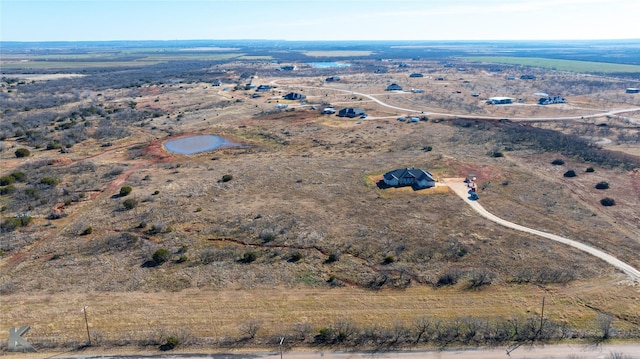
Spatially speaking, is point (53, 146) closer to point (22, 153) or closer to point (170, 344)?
point (22, 153)

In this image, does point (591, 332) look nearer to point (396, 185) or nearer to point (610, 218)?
point (610, 218)

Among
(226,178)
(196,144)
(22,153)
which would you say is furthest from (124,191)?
(22,153)

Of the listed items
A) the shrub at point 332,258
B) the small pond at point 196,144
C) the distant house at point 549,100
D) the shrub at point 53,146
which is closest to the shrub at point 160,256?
the shrub at point 332,258

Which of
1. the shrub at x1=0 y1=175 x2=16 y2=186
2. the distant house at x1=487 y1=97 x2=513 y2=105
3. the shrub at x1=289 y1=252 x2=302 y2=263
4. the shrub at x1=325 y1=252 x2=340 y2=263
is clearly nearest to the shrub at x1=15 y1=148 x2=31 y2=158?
the shrub at x1=0 y1=175 x2=16 y2=186

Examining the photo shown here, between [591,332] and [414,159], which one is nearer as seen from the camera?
[591,332]

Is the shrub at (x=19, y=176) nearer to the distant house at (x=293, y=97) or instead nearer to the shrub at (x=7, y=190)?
the shrub at (x=7, y=190)

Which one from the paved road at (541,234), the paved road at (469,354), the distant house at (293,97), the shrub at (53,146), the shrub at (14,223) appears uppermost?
the distant house at (293,97)

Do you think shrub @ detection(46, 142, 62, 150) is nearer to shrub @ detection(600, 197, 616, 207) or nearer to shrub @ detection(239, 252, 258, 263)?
shrub @ detection(239, 252, 258, 263)

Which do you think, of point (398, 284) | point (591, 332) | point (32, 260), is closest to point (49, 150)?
point (32, 260)
